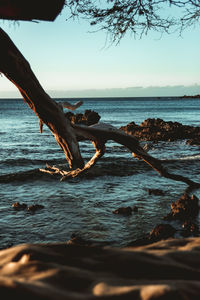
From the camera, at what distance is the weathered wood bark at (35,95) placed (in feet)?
10.6

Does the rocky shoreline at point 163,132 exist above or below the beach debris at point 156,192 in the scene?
above

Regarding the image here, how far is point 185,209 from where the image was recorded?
21.5ft

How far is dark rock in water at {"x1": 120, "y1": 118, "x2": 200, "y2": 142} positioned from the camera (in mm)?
22766

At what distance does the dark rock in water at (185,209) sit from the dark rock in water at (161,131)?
15967 mm

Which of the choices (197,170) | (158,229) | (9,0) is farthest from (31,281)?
(197,170)

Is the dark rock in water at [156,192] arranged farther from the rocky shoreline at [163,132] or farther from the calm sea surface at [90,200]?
the rocky shoreline at [163,132]

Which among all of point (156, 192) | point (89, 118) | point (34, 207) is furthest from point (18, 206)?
point (89, 118)

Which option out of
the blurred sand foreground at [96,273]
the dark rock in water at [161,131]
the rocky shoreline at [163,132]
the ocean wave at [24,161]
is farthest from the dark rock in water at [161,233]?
the dark rock in water at [161,131]

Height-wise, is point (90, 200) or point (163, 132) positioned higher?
point (163, 132)

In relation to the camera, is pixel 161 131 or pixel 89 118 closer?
pixel 161 131

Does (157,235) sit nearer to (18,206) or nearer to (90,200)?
(90,200)

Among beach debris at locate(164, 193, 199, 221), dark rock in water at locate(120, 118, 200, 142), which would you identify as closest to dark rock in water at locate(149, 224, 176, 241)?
beach debris at locate(164, 193, 199, 221)

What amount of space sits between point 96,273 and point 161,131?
23511 millimetres

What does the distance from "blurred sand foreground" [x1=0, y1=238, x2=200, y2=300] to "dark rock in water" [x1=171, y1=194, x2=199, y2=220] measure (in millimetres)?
4384
